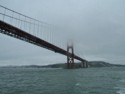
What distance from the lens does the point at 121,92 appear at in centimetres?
1817

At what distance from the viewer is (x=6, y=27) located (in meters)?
28.7

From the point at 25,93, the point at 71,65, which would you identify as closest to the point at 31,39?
the point at 25,93

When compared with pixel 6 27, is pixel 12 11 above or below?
above

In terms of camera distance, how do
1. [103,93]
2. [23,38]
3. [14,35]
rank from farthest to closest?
1. [23,38]
2. [14,35]
3. [103,93]

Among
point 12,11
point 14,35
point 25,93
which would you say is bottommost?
point 25,93

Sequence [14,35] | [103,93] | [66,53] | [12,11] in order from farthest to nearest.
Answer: [66,53]
[14,35]
[12,11]
[103,93]

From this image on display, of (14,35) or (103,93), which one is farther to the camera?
(14,35)

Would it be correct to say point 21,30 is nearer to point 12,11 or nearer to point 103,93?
point 12,11

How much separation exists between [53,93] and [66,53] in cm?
5549

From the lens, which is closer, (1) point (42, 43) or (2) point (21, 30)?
(2) point (21, 30)

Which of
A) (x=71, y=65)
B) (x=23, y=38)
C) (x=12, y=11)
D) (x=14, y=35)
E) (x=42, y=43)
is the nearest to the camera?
(x=12, y=11)

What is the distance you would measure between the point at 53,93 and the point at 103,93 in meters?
3.57

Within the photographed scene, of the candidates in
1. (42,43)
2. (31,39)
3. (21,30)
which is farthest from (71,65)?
(21,30)

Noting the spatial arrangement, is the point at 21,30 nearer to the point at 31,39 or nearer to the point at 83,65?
the point at 31,39
